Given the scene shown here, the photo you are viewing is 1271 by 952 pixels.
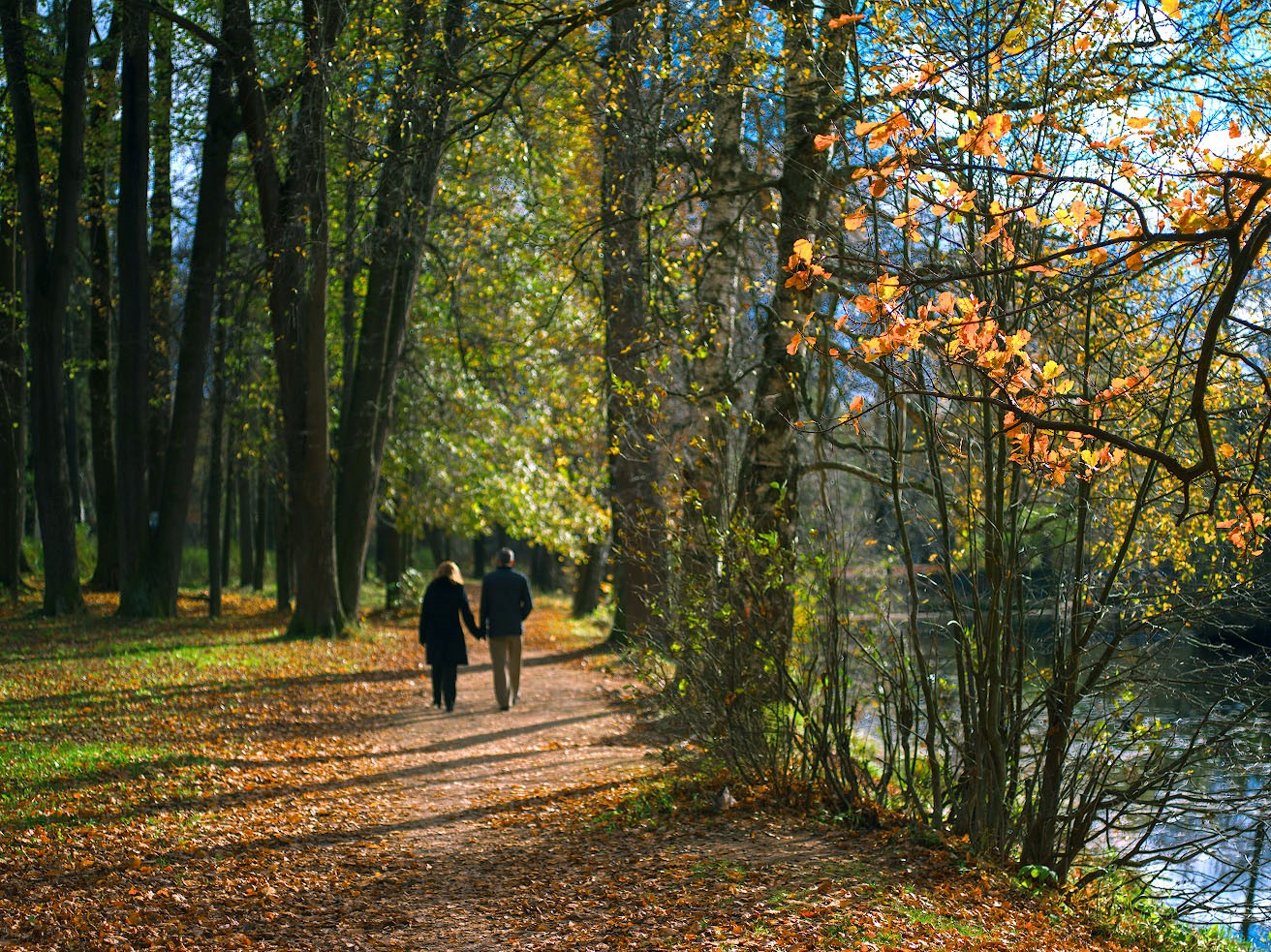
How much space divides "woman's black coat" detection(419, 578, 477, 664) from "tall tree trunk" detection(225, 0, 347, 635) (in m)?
4.78

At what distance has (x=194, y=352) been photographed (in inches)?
714

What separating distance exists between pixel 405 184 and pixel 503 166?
6.40m

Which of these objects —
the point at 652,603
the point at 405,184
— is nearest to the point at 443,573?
the point at 405,184

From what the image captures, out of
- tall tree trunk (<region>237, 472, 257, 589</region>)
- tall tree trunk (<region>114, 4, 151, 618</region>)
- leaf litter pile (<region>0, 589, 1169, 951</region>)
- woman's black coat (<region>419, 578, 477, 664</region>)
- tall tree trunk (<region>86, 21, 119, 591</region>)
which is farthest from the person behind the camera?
tall tree trunk (<region>237, 472, 257, 589</region>)

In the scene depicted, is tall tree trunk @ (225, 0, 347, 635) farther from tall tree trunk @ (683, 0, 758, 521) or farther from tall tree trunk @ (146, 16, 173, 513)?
tall tree trunk @ (683, 0, 758, 521)

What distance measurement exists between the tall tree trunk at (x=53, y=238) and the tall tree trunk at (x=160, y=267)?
1.71 meters

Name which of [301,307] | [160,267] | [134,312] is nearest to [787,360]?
[301,307]

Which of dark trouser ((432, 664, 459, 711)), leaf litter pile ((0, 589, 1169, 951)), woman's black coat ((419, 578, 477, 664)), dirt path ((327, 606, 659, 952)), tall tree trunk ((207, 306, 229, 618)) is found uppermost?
tall tree trunk ((207, 306, 229, 618))

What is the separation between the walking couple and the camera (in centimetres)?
1283

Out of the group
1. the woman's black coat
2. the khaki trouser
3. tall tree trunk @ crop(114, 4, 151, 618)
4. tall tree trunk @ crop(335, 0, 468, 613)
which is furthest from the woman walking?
tall tree trunk @ crop(114, 4, 151, 618)

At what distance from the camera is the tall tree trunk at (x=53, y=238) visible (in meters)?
15.9

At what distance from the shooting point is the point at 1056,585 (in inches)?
280

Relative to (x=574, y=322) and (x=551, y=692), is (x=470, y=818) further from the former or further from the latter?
(x=574, y=322)

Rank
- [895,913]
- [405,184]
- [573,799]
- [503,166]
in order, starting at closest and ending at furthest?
[895,913] < [573,799] < [405,184] < [503,166]
